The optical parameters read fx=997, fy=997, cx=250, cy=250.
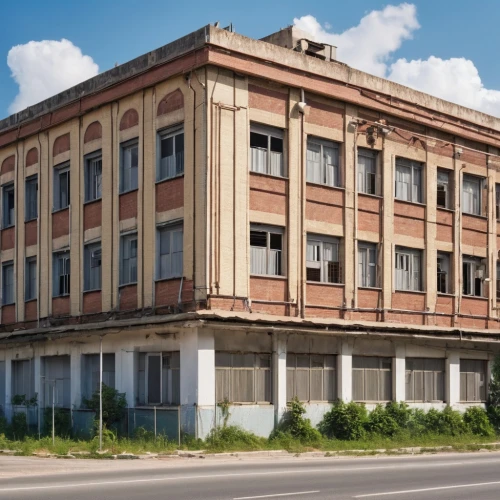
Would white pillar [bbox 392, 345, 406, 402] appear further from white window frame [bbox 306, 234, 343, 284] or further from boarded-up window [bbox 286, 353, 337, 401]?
white window frame [bbox 306, 234, 343, 284]

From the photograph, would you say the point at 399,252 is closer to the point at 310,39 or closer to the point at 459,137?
the point at 459,137

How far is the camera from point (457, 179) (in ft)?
124

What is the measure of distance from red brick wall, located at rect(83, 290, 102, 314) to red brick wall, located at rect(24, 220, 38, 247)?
4.46 m

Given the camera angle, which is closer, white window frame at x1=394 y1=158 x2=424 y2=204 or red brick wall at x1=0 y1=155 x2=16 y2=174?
white window frame at x1=394 y1=158 x2=424 y2=204

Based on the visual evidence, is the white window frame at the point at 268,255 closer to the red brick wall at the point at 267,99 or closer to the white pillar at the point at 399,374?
the red brick wall at the point at 267,99

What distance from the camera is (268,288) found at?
3106cm

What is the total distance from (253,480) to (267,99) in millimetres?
15012

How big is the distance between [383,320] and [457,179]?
692 centimetres

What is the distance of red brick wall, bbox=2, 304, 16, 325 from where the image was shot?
39.2 meters

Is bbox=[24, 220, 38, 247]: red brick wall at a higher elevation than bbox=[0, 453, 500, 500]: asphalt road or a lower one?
higher

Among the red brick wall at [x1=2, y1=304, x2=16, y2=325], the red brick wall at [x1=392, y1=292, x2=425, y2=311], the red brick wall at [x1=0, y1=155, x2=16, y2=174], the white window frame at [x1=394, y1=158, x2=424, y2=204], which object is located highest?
the red brick wall at [x1=0, y1=155, x2=16, y2=174]

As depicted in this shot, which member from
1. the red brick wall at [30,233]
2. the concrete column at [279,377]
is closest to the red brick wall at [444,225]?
the concrete column at [279,377]

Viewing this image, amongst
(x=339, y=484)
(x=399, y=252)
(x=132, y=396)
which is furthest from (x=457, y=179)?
(x=339, y=484)

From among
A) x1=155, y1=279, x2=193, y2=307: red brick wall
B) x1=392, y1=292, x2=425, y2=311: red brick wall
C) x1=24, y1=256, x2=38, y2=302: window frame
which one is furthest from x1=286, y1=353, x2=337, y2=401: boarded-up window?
x1=24, y1=256, x2=38, y2=302: window frame
